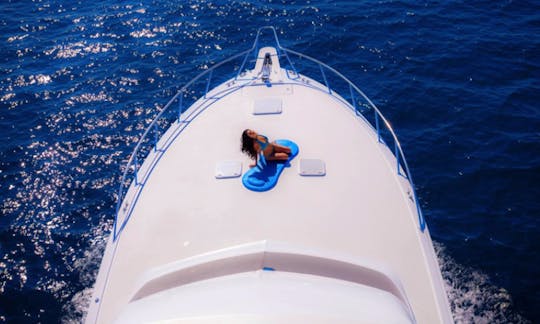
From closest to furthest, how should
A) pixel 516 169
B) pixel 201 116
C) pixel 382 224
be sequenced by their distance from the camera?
pixel 382 224
pixel 201 116
pixel 516 169

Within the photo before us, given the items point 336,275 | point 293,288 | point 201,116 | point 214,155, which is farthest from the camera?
point 201,116

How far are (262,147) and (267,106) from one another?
2.06 meters

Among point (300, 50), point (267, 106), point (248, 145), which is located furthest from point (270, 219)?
point (300, 50)

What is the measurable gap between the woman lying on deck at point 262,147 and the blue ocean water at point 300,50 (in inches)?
244

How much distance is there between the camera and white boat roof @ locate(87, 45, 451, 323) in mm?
6820

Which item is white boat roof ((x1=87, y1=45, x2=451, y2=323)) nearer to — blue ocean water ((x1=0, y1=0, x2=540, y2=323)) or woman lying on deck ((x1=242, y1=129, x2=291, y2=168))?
woman lying on deck ((x1=242, y1=129, x2=291, y2=168))

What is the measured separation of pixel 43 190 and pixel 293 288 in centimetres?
1164

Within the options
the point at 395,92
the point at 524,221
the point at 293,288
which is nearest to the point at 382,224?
the point at 293,288

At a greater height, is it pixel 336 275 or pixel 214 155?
pixel 214 155

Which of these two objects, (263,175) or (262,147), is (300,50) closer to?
(262,147)

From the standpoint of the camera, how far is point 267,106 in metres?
10.6

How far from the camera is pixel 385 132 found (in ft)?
49.9

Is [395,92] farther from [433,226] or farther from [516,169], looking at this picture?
[433,226]

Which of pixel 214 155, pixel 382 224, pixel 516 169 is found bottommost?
pixel 382 224
